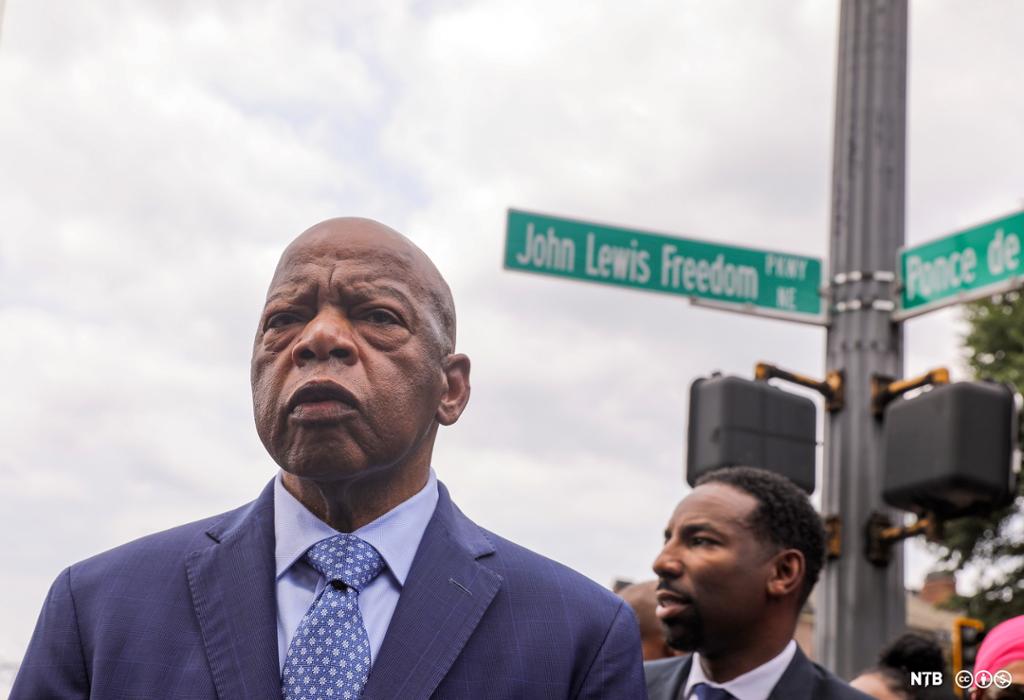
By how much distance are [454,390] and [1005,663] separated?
7.58ft

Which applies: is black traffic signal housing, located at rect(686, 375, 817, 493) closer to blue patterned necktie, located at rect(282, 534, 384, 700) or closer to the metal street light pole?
the metal street light pole

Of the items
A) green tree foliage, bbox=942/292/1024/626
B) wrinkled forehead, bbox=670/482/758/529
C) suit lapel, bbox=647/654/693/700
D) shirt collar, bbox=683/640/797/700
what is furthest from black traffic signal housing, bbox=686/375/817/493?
green tree foliage, bbox=942/292/1024/626

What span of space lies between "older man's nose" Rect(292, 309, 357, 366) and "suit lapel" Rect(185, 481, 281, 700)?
351 mm

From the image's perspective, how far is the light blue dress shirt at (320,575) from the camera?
2.30 m

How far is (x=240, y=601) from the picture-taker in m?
2.29

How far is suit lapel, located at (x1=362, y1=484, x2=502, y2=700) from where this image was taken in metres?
2.23

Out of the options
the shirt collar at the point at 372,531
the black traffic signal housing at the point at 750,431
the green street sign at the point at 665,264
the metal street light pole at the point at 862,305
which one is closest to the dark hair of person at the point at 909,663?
the metal street light pole at the point at 862,305

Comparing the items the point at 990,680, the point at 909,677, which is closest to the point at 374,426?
the point at 990,680

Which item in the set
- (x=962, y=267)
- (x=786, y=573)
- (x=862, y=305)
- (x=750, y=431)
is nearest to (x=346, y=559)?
(x=786, y=573)

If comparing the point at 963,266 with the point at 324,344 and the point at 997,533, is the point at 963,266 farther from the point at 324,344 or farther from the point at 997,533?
the point at 997,533

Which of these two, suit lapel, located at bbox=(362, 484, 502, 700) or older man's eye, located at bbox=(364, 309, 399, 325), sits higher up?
Result: older man's eye, located at bbox=(364, 309, 399, 325)

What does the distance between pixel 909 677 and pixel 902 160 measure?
108 inches

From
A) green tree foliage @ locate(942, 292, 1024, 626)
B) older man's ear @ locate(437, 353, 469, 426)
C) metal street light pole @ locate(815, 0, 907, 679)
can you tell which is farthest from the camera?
green tree foliage @ locate(942, 292, 1024, 626)

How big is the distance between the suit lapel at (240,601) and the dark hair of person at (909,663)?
11.9 ft
